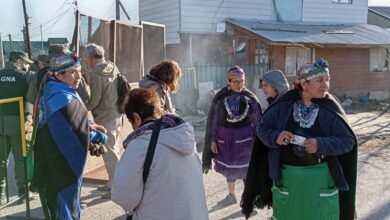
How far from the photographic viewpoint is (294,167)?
3.08m

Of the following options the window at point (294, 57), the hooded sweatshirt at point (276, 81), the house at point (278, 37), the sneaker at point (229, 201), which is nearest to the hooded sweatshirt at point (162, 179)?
the hooded sweatshirt at point (276, 81)

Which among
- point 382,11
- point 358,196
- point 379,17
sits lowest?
point 358,196

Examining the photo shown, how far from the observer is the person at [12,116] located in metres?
5.18

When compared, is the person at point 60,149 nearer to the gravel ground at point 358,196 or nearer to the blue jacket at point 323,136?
the blue jacket at point 323,136

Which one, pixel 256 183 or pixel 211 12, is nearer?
pixel 256 183

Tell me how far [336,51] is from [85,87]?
49.4ft

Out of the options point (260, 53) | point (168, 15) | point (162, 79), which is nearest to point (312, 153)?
point (162, 79)

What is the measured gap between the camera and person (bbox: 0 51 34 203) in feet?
17.0

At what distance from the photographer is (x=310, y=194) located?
302 cm

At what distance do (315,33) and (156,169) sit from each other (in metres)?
16.1

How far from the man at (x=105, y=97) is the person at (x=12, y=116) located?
0.84 meters

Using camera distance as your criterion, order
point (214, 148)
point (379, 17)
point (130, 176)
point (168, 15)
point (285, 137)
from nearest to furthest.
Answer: point (130, 176), point (285, 137), point (214, 148), point (168, 15), point (379, 17)

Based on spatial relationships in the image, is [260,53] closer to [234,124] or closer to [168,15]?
[168,15]

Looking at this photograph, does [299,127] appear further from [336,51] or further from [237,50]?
[336,51]
